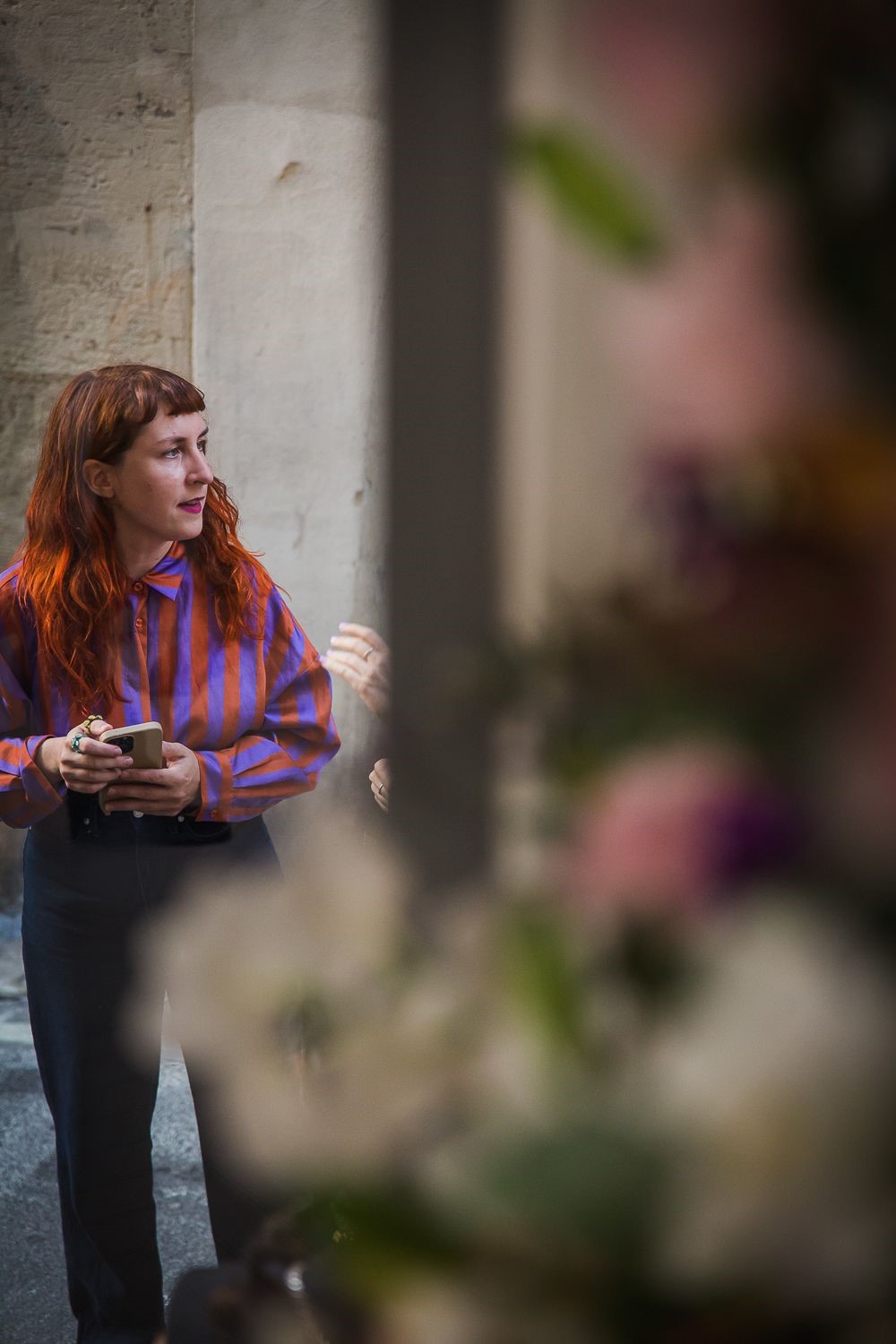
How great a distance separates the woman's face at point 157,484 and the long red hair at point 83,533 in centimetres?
1

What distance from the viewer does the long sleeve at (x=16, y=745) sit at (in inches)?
66.5

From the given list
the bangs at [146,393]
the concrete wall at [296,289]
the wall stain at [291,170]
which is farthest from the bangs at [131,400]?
the wall stain at [291,170]

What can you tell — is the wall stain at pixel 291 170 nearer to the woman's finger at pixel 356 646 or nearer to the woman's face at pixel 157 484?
the woman's face at pixel 157 484

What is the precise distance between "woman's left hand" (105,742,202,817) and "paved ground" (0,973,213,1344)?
874 millimetres

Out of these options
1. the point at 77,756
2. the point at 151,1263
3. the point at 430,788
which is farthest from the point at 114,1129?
the point at 430,788

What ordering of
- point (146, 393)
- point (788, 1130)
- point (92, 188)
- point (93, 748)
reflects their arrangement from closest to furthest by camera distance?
point (788, 1130), point (93, 748), point (146, 393), point (92, 188)

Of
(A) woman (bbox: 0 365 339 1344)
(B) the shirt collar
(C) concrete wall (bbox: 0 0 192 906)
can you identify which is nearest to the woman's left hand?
(A) woman (bbox: 0 365 339 1344)

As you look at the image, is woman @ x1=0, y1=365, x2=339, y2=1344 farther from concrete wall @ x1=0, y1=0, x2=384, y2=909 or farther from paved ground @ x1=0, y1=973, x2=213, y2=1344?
concrete wall @ x1=0, y1=0, x2=384, y2=909

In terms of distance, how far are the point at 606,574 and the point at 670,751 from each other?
0.27 feet

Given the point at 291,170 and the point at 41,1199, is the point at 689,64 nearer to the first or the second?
the point at 41,1199

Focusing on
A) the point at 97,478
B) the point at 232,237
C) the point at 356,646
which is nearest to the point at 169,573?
the point at 97,478

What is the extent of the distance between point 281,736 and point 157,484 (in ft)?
1.27

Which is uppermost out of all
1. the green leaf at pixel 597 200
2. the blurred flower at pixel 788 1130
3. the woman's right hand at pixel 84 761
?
the green leaf at pixel 597 200

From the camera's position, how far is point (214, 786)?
173 centimetres
